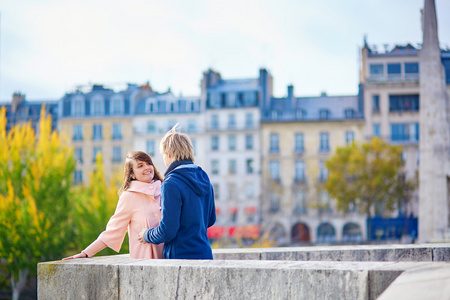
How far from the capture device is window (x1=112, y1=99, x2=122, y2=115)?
59.7 m

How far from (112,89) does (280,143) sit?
57.7 ft

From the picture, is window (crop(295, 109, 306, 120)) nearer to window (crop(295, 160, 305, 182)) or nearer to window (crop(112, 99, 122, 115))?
window (crop(295, 160, 305, 182))

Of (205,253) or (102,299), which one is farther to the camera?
(205,253)

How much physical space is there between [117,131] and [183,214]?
5551cm

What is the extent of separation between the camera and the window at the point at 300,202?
54.0m

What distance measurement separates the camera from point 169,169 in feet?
16.2

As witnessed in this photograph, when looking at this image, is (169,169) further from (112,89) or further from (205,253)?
(112,89)

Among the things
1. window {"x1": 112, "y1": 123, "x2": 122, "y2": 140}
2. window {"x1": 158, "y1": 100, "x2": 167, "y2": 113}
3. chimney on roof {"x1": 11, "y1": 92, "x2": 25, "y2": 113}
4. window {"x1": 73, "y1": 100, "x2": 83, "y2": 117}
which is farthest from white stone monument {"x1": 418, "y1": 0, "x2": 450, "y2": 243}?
chimney on roof {"x1": 11, "y1": 92, "x2": 25, "y2": 113}

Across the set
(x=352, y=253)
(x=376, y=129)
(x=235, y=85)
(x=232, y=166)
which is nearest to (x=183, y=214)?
(x=352, y=253)

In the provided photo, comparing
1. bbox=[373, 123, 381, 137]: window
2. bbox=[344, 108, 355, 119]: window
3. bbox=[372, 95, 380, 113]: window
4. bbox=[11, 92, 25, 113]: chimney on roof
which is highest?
bbox=[11, 92, 25, 113]: chimney on roof

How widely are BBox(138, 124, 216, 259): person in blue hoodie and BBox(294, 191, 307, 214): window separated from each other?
49.5 m

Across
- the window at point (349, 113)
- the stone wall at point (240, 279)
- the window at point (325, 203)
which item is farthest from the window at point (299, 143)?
the stone wall at point (240, 279)

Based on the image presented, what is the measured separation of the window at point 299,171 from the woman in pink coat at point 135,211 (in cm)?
5016

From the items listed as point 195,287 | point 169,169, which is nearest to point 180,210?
point 169,169
